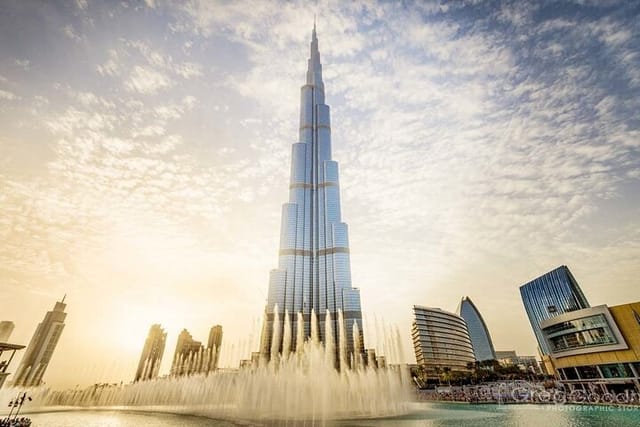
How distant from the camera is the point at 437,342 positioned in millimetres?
125312

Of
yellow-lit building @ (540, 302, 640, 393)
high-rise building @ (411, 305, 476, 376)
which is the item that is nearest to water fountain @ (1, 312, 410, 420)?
yellow-lit building @ (540, 302, 640, 393)

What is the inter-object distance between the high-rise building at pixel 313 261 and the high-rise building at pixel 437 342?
24598 mm

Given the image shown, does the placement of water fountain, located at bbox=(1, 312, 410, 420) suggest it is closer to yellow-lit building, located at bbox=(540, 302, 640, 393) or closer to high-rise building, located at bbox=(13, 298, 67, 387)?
yellow-lit building, located at bbox=(540, 302, 640, 393)

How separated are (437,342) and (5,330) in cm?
23797

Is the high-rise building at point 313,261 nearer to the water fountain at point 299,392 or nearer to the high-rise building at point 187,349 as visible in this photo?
the high-rise building at point 187,349

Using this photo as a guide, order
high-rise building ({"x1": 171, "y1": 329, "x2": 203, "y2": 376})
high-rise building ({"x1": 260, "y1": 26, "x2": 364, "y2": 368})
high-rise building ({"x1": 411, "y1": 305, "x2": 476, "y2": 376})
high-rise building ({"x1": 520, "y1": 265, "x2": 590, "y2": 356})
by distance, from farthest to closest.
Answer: high-rise building ({"x1": 171, "y1": 329, "x2": 203, "y2": 376}) < high-rise building ({"x1": 260, "y1": 26, "x2": 364, "y2": 368}) < high-rise building ({"x1": 411, "y1": 305, "x2": 476, "y2": 376}) < high-rise building ({"x1": 520, "y1": 265, "x2": 590, "y2": 356})

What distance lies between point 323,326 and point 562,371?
86.2 meters

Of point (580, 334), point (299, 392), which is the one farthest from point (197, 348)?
point (580, 334)

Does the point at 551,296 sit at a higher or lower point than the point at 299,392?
higher

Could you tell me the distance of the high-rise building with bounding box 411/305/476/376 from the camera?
390 ft

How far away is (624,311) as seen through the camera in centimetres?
4747

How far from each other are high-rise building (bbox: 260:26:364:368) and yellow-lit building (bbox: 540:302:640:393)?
70438 mm

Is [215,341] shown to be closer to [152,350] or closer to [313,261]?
[152,350]

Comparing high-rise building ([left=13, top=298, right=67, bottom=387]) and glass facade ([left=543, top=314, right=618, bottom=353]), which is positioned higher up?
high-rise building ([left=13, top=298, right=67, bottom=387])
